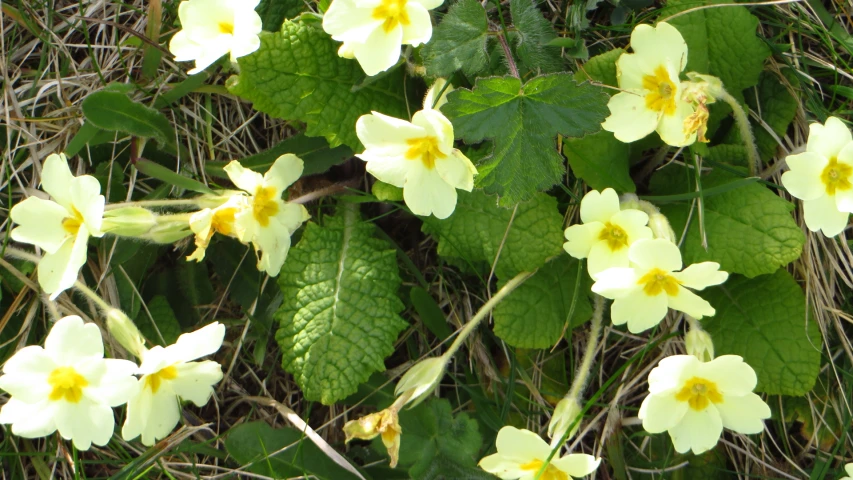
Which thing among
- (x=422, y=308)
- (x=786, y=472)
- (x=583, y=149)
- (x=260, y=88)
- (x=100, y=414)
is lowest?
(x=786, y=472)

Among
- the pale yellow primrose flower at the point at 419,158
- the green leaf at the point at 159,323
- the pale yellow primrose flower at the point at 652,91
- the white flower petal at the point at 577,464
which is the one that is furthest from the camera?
the green leaf at the point at 159,323

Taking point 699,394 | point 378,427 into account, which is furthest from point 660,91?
point 378,427

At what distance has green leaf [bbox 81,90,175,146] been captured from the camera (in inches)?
88.6

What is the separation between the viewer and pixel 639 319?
193 cm

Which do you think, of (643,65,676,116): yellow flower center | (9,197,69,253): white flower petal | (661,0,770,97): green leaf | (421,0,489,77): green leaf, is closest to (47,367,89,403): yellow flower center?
(9,197,69,253): white flower petal

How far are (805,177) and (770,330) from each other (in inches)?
18.6

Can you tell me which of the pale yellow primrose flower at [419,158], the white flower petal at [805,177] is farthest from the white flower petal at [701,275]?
the pale yellow primrose flower at [419,158]

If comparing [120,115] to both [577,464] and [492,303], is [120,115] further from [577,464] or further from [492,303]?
[577,464]

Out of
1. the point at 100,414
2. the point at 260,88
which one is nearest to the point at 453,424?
the point at 100,414

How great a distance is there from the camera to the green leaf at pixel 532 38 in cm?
216

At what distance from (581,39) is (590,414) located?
1068 mm

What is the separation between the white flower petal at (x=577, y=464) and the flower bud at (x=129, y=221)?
112 centimetres

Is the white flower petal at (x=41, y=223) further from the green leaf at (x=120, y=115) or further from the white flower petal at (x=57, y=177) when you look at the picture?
the green leaf at (x=120, y=115)

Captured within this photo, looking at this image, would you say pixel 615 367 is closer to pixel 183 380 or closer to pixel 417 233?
pixel 417 233
